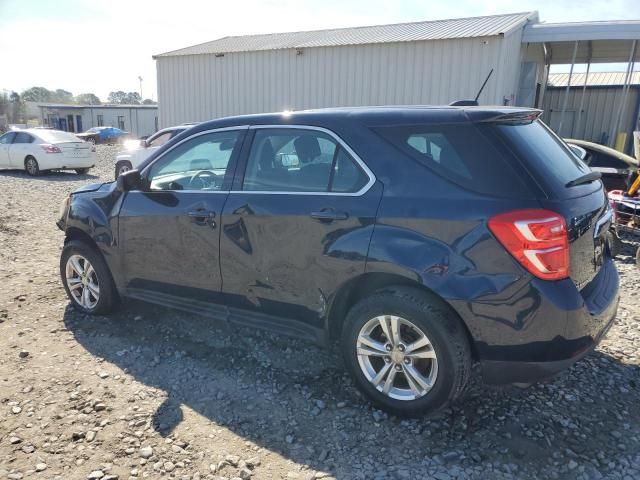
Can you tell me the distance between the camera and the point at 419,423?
294 centimetres

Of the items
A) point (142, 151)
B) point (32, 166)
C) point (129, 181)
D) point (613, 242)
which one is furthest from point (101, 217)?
point (32, 166)

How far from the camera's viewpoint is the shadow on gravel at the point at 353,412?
2.68 metres

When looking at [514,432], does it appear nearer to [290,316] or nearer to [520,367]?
[520,367]

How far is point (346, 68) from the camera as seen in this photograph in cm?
1474

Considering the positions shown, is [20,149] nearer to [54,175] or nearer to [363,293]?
[54,175]

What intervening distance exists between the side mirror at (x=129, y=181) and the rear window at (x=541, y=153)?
2624 mm

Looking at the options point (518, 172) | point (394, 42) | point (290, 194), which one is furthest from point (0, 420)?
point (394, 42)

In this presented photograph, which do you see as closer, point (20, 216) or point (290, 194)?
point (290, 194)

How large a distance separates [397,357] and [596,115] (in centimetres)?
1760

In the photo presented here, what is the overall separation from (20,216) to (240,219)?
7.45 meters

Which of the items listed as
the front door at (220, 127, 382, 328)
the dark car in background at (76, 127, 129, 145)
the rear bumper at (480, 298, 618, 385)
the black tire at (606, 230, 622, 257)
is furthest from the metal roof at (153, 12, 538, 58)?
the dark car in background at (76, 127, 129, 145)

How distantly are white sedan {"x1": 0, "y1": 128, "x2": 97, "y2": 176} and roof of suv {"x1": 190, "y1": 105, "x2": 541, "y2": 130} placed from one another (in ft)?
45.4

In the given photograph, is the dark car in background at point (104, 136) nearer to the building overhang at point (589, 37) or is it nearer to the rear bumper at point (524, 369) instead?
the building overhang at point (589, 37)

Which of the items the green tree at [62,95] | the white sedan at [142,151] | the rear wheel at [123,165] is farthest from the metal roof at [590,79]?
the green tree at [62,95]
